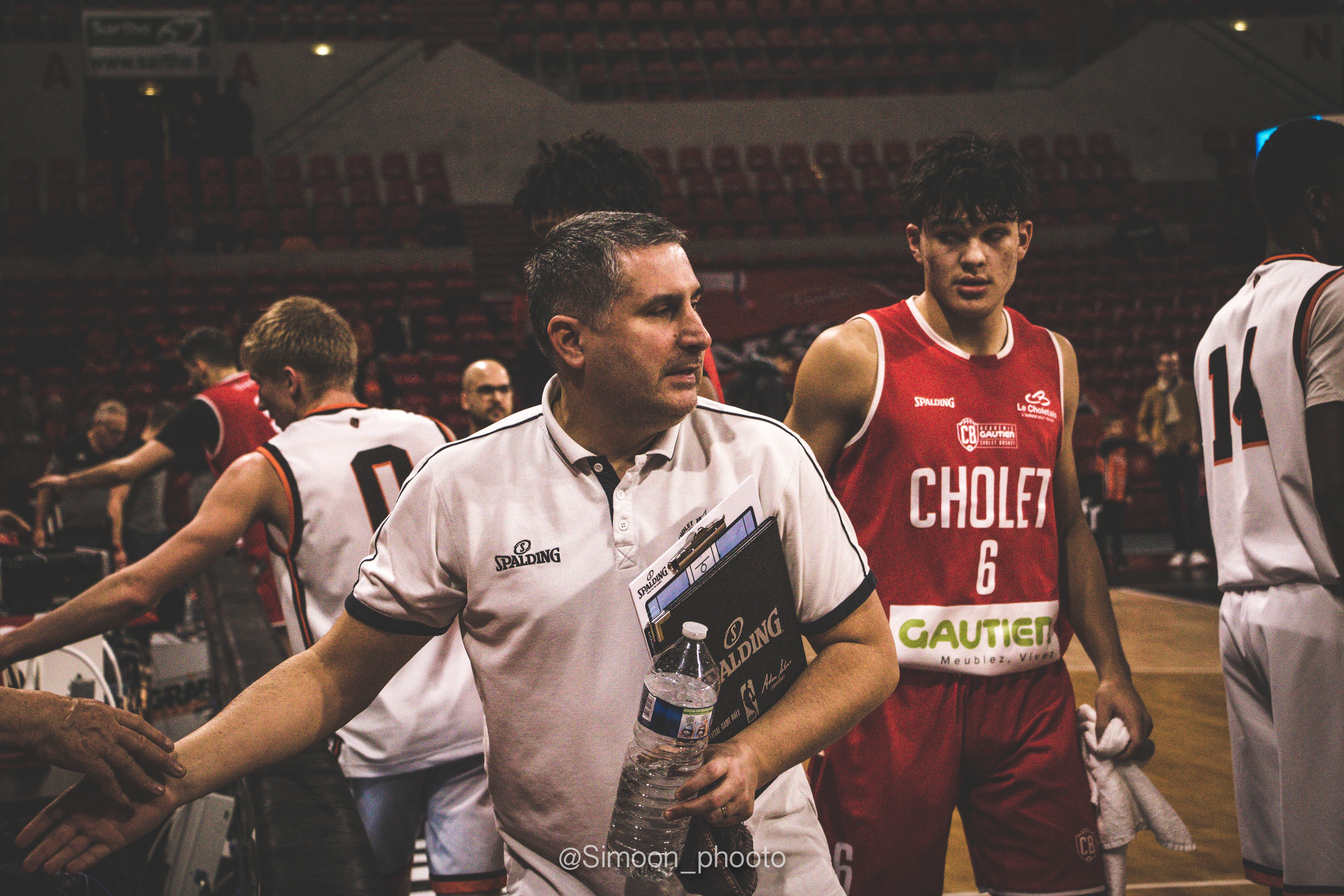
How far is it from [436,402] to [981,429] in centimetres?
1149

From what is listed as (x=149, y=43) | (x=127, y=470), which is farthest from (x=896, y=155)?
(x=127, y=470)

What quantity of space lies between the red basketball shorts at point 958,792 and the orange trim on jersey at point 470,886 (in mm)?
900

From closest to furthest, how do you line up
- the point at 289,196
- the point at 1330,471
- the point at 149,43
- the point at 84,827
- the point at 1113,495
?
the point at 84,827
the point at 1330,471
the point at 1113,495
the point at 289,196
the point at 149,43

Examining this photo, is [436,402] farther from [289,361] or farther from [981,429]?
[981,429]

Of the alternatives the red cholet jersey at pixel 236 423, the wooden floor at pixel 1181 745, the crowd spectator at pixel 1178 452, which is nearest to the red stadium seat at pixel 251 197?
the crowd spectator at pixel 1178 452

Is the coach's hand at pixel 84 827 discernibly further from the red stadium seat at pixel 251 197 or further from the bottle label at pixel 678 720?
the red stadium seat at pixel 251 197

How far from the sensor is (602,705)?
1.60 m

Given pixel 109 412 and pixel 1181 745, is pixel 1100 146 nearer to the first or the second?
pixel 1181 745

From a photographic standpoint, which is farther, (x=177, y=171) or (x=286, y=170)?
(x=286, y=170)

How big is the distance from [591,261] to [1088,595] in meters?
1.48

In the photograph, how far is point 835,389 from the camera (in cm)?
241

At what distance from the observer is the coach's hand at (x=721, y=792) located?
1.31 m

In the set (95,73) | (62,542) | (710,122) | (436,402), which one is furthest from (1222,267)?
(95,73)

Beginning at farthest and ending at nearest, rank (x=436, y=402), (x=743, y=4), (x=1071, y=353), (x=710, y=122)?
1. (x=743, y=4)
2. (x=710, y=122)
3. (x=436, y=402)
4. (x=1071, y=353)
